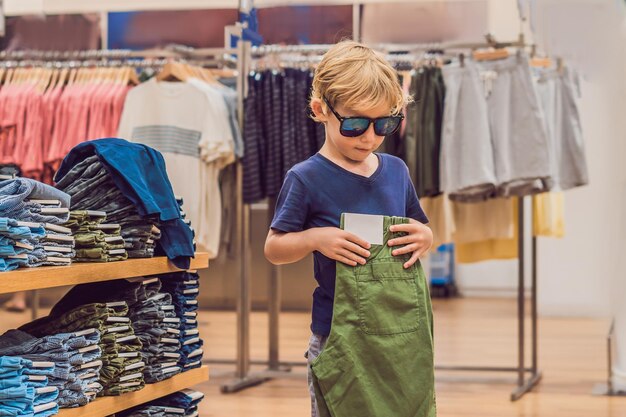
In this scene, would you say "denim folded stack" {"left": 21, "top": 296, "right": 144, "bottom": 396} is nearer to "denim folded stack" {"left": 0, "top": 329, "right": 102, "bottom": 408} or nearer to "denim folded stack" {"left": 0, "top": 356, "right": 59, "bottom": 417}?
"denim folded stack" {"left": 0, "top": 329, "right": 102, "bottom": 408}

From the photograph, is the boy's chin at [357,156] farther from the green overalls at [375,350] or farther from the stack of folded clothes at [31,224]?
the stack of folded clothes at [31,224]

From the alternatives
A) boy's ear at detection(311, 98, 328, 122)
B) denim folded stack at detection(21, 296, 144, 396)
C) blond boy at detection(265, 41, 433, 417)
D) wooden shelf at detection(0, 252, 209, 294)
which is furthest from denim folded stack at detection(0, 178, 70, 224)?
boy's ear at detection(311, 98, 328, 122)

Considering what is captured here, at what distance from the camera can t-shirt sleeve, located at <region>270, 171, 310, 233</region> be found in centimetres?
198

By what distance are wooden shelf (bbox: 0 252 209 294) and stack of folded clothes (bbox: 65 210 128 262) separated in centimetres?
4

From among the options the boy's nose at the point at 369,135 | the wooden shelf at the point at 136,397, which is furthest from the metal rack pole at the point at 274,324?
the boy's nose at the point at 369,135

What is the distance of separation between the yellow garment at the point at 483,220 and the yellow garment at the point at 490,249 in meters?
0.08

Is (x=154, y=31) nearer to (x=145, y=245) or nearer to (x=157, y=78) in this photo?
(x=157, y=78)

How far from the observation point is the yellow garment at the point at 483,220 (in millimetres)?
4867

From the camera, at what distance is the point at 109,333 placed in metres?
2.54

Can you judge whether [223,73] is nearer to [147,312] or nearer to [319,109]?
[147,312]

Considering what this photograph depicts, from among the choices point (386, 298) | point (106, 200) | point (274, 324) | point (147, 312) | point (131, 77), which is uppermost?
point (131, 77)

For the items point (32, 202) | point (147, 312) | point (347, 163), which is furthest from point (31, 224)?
point (347, 163)

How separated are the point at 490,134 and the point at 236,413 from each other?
6.05ft

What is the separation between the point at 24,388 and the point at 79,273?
0.34 meters
